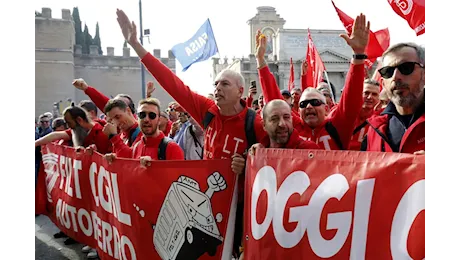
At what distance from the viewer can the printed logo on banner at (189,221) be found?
309 cm

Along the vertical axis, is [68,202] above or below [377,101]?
below

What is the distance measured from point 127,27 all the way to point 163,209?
195 cm

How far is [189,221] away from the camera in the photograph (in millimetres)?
3146

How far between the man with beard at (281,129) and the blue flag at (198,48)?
807cm

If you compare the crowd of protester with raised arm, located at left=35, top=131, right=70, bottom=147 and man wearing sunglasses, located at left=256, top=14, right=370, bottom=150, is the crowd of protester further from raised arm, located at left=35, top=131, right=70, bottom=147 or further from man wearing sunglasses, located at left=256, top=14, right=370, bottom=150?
raised arm, located at left=35, top=131, right=70, bottom=147

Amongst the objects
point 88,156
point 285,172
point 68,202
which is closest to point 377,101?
point 285,172

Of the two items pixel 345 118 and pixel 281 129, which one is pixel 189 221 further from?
pixel 345 118

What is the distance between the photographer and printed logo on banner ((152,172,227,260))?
3.09m

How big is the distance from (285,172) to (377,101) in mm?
2338

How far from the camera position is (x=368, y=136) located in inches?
103

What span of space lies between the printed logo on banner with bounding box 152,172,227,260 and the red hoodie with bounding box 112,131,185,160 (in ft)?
1.71

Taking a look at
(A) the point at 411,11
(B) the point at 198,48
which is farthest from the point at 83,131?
(B) the point at 198,48
